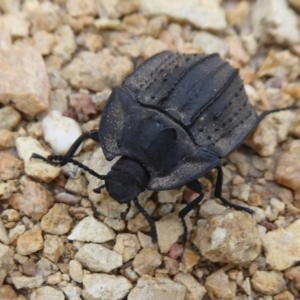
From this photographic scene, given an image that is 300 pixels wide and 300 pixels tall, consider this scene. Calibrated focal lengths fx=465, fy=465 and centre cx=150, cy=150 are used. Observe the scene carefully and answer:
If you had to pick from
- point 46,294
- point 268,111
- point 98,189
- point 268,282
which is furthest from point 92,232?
point 268,111

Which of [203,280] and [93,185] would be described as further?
[93,185]

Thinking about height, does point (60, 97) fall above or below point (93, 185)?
above

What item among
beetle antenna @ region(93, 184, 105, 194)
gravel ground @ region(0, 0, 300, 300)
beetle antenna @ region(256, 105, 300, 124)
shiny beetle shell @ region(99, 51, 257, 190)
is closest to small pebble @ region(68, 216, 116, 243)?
gravel ground @ region(0, 0, 300, 300)

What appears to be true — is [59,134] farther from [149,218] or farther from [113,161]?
[149,218]

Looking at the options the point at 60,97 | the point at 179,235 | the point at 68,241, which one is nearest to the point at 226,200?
the point at 179,235

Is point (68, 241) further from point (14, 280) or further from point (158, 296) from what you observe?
point (158, 296)

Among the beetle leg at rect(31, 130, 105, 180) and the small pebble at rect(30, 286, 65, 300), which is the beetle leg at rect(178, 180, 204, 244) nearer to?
the beetle leg at rect(31, 130, 105, 180)

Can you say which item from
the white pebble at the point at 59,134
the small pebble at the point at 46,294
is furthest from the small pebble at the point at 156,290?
the white pebble at the point at 59,134

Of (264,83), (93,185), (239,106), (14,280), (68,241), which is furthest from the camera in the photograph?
(264,83)
